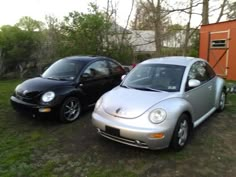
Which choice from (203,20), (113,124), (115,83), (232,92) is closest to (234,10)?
(203,20)

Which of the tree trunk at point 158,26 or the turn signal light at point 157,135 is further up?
the tree trunk at point 158,26

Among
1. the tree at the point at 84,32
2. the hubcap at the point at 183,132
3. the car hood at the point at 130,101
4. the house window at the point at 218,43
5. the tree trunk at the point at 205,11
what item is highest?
the tree trunk at the point at 205,11

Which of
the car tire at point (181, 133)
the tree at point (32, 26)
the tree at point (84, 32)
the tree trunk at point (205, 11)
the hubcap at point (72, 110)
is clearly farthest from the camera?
the tree trunk at point (205, 11)

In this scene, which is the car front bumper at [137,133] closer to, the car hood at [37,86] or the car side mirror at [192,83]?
the car side mirror at [192,83]

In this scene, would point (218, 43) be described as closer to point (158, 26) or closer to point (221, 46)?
point (221, 46)

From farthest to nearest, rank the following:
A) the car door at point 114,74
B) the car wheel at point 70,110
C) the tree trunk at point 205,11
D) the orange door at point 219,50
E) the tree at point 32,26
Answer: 1. the tree trunk at point 205,11
2. the tree at point 32,26
3. the orange door at point 219,50
4. the car door at point 114,74
5. the car wheel at point 70,110

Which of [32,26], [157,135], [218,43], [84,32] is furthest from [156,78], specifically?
[32,26]

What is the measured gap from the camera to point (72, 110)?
18.5 feet

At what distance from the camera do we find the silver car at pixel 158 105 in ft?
12.2

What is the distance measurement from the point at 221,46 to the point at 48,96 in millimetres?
10282

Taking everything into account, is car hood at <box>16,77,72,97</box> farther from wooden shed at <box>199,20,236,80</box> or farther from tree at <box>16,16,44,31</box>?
tree at <box>16,16,44,31</box>

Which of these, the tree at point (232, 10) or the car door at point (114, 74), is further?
the tree at point (232, 10)

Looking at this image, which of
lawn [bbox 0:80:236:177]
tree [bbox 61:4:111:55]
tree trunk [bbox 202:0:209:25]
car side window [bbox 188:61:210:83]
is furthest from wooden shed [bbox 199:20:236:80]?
lawn [bbox 0:80:236:177]

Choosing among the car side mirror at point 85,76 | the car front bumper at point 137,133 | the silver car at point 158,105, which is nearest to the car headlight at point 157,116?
the silver car at point 158,105
